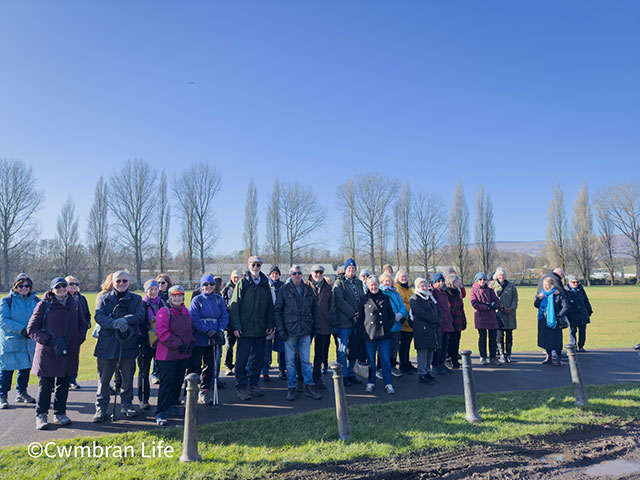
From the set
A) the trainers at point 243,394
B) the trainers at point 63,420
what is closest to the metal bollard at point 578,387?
the trainers at point 243,394

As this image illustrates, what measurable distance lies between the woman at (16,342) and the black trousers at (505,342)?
10.1m

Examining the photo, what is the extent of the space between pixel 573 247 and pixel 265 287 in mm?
72248

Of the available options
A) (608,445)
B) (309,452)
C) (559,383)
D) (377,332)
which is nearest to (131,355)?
(309,452)

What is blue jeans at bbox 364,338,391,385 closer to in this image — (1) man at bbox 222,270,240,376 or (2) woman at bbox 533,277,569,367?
(1) man at bbox 222,270,240,376

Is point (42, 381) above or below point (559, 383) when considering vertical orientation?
above

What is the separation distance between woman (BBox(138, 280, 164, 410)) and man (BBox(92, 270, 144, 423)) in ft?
0.89

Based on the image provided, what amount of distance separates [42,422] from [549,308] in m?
10.5

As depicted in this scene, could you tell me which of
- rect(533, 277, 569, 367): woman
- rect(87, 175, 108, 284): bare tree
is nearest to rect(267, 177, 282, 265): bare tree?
rect(87, 175, 108, 284): bare tree

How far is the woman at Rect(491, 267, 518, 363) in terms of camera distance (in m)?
9.16

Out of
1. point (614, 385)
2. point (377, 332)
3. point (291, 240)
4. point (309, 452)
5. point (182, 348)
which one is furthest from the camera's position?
point (291, 240)

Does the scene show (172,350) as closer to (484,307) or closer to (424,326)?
(424,326)

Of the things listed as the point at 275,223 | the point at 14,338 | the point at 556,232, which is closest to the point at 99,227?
the point at 275,223

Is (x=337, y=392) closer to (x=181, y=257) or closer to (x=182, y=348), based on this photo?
(x=182, y=348)

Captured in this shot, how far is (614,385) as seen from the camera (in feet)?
23.6
